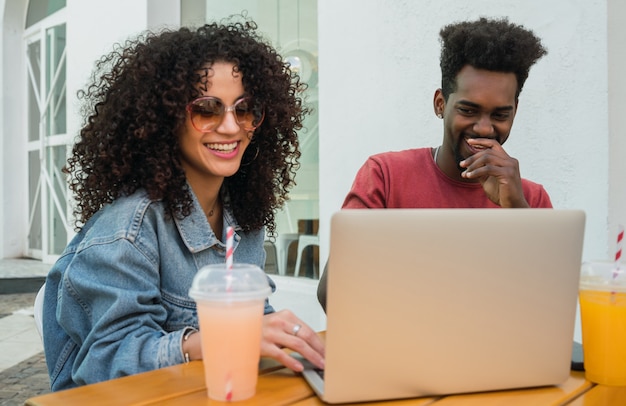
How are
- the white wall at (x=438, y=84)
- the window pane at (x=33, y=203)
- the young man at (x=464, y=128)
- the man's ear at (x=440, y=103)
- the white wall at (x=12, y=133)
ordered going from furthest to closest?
the window pane at (x=33, y=203), the white wall at (x=12, y=133), the white wall at (x=438, y=84), the man's ear at (x=440, y=103), the young man at (x=464, y=128)

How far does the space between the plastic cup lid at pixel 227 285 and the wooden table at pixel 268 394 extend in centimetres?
17

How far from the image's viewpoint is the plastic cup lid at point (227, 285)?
0.91m

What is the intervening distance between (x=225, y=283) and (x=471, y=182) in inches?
48.7

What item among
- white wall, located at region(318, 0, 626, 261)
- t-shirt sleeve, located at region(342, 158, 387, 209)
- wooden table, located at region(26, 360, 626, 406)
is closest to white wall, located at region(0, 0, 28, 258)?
white wall, located at region(318, 0, 626, 261)

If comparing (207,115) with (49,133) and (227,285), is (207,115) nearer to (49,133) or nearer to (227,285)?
(227,285)

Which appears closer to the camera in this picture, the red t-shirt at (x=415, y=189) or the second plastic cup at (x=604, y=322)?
the second plastic cup at (x=604, y=322)

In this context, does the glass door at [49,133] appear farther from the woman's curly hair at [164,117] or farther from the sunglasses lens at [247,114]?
the sunglasses lens at [247,114]

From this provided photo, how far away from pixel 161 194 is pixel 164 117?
0.24 metres

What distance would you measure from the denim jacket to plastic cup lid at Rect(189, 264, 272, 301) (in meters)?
0.32

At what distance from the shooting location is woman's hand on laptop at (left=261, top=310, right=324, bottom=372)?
3.49 ft

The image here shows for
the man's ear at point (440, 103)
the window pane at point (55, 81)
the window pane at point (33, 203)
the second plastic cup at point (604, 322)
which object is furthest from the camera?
the window pane at point (33, 203)

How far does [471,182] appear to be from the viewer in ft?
6.45

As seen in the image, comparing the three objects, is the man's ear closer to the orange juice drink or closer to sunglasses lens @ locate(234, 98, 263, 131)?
sunglasses lens @ locate(234, 98, 263, 131)

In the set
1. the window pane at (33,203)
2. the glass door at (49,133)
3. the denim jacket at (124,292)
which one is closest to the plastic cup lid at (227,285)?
the denim jacket at (124,292)
